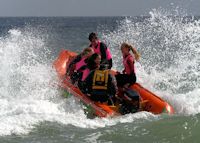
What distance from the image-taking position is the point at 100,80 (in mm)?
8461

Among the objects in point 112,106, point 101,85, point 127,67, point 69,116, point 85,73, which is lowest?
point 69,116

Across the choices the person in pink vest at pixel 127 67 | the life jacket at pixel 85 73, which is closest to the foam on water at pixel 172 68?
the person in pink vest at pixel 127 67

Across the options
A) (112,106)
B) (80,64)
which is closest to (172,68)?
(80,64)

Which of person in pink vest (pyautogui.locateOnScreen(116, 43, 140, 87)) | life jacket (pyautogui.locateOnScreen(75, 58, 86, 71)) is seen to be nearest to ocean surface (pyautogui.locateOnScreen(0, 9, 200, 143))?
life jacket (pyautogui.locateOnScreen(75, 58, 86, 71))

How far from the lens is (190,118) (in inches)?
311

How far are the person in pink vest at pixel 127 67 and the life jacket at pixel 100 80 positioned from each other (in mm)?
881

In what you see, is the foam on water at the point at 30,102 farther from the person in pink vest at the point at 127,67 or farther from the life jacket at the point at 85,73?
the person in pink vest at the point at 127,67

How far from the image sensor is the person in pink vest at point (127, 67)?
9.09m

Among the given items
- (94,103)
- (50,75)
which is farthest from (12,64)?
(94,103)

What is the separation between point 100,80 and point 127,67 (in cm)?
103

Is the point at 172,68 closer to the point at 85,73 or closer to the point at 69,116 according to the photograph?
the point at 85,73

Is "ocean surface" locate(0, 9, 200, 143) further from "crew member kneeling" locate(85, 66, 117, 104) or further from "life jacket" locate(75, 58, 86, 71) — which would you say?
"life jacket" locate(75, 58, 86, 71)

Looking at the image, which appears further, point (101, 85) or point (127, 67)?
point (127, 67)

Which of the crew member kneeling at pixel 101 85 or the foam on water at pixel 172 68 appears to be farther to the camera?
the foam on water at pixel 172 68
